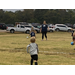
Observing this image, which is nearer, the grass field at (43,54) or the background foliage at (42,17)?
the grass field at (43,54)

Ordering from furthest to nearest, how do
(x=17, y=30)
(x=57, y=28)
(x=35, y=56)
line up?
(x=57, y=28), (x=17, y=30), (x=35, y=56)

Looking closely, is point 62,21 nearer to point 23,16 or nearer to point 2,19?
point 23,16

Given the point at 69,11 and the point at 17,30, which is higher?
the point at 69,11

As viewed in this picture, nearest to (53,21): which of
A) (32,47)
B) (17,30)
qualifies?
(17,30)

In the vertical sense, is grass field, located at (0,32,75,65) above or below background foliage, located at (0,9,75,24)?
below

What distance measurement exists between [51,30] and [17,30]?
25.4ft

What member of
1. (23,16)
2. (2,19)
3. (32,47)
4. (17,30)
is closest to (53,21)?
(23,16)

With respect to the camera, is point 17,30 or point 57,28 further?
point 57,28

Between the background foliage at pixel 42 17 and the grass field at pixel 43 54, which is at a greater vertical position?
the background foliage at pixel 42 17

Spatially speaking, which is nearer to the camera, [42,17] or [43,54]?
[43,54]

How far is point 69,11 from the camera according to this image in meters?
93.4

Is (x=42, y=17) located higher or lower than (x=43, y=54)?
higher

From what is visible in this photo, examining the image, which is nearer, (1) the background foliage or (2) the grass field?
(2) the grass field

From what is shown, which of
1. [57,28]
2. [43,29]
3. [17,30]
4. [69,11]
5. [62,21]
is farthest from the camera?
[69,11]
